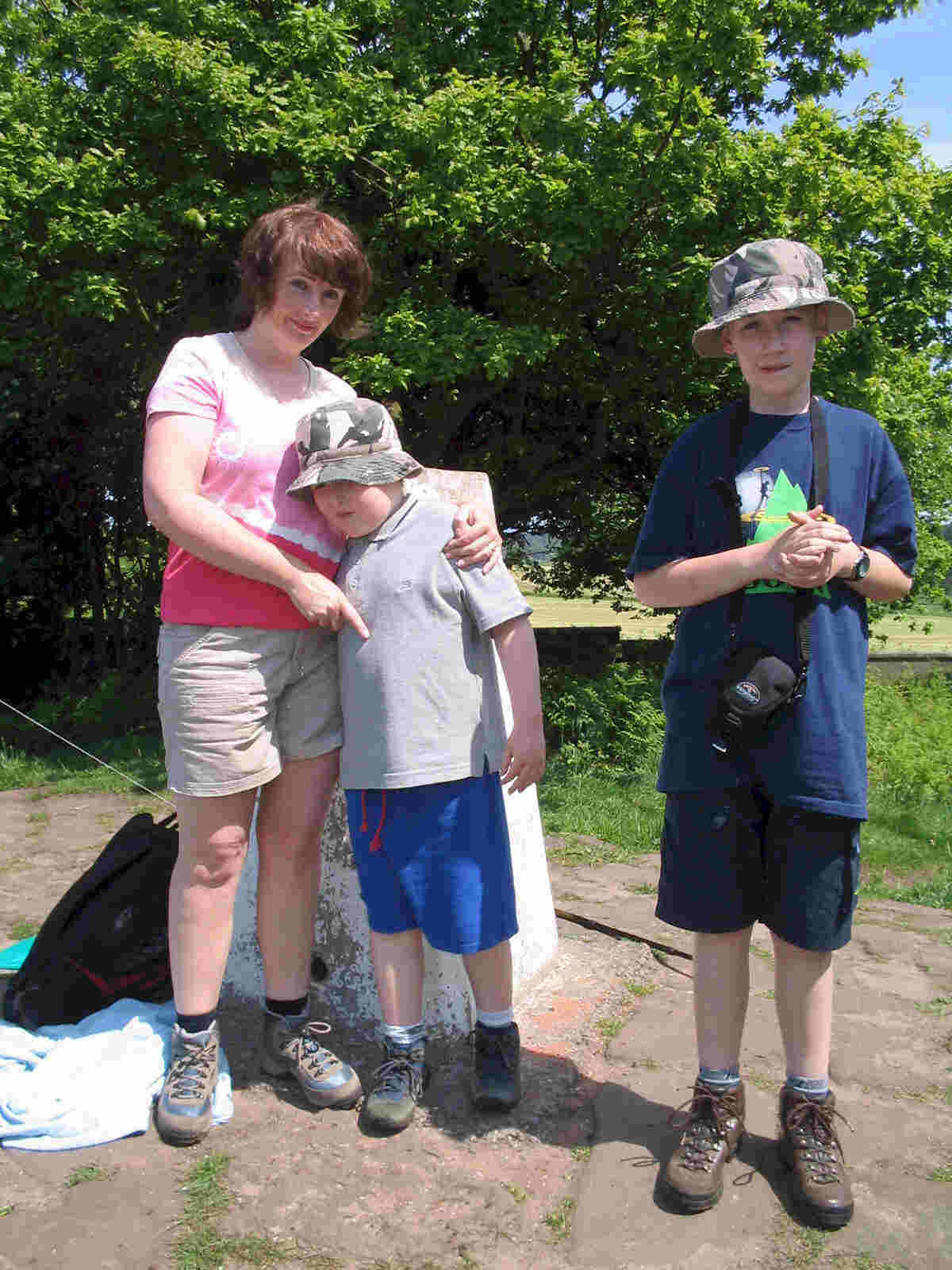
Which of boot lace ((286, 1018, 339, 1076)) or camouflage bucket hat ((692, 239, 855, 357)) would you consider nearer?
camouflage bucket hat ((692, 239, 855, 357))

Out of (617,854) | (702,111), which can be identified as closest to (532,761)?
(617,854)

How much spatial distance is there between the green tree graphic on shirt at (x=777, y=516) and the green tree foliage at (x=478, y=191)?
5.24 meters

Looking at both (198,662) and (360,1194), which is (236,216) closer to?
Answer: (198,662)

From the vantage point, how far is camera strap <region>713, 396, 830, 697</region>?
88.0 inches

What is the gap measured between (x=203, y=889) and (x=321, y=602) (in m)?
0.75

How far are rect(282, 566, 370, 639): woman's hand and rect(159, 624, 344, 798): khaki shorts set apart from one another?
0.42ft

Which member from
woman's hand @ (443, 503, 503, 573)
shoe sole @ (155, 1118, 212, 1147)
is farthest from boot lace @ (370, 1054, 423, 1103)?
woman's hand @ (443, 503, 503, 573)

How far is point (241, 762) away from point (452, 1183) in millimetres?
1019

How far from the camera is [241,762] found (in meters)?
2.51

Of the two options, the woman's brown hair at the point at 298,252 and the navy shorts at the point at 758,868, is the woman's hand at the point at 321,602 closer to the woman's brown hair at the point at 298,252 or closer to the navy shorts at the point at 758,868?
the woman's brown hair at the point at 298,252

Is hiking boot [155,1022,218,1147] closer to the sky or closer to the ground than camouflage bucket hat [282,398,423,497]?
closer to the ground

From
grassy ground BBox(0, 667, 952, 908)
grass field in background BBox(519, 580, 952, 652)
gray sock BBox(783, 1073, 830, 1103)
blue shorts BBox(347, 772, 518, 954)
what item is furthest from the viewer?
grass field in background BBox(519, 580, 952, 652)

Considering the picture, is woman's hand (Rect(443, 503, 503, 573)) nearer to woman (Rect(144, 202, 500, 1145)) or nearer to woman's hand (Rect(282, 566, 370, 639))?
woman (Rect(144, 202, 500, 1145))

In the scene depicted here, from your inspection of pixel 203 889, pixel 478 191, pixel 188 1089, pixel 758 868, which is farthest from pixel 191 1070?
pixel 478 191
